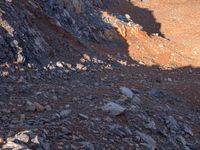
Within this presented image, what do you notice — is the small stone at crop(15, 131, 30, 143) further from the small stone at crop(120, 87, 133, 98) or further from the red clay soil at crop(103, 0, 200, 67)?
the red clay soil at crop(103, 0, 200, 67)

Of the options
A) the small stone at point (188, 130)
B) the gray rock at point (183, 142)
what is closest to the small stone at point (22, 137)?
the gray rock at point (183, 142)

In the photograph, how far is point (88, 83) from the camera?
13.4m

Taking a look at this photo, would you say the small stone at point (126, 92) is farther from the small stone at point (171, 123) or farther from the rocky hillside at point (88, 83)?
the small stone at point (171, 123)

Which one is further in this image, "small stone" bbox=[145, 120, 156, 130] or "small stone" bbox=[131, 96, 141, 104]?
"small stone" bbox=[131, 96, 141, 104]

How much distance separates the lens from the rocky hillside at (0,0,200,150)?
29.5ft

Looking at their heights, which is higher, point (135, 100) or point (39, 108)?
point (135, 100)

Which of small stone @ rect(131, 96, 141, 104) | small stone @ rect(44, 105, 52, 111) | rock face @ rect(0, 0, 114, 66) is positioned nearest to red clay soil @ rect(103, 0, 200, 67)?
rock face @ rect(0, 0, 114, 66)

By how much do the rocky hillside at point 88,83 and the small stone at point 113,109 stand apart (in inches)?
0.9

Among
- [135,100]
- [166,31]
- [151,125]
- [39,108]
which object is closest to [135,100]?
[135,100]

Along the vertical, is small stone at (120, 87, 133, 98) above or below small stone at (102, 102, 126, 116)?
above

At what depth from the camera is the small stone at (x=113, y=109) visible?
10.3 m

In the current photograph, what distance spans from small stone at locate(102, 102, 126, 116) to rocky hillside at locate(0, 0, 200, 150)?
0.9 inches

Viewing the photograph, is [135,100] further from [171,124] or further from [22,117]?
[22,117]

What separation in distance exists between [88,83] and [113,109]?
10.4 feet
